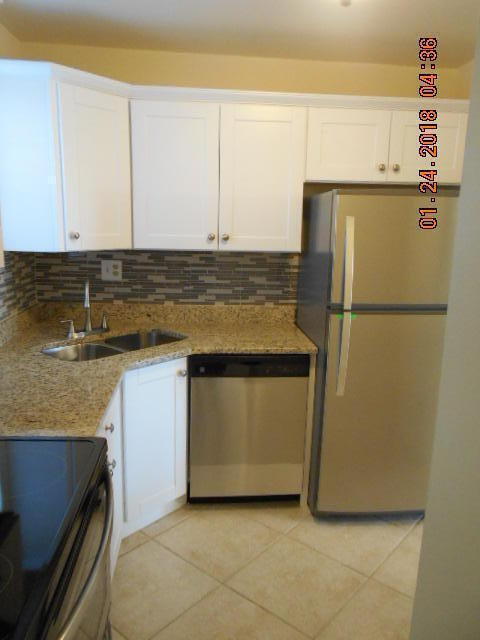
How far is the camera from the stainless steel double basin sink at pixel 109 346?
2250 mm

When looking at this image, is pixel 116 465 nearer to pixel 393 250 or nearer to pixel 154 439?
pixel 154 439

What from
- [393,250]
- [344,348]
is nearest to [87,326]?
[344,348]

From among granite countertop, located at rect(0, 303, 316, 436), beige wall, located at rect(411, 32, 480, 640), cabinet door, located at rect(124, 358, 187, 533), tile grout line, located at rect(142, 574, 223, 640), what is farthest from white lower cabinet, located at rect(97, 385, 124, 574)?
beige wall, located at rect(411, 32, 480, 640)

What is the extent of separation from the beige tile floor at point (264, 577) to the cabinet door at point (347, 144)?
1.78 meters

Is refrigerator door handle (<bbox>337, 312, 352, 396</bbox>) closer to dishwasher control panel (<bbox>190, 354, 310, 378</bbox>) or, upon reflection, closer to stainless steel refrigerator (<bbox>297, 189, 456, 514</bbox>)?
stainless steel refrigerator (<bbox>297, 189, 456, 514</bbox>)

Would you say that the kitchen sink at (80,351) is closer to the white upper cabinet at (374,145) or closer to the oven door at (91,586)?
the oven door at (91,586)

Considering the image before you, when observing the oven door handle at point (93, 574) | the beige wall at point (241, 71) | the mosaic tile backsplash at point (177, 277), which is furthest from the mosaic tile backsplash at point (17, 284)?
the oven door handle at point (93, 574)

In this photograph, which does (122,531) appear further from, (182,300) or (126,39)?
(126,39)

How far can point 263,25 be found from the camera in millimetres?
2119

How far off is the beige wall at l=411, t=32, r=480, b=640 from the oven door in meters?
0.71

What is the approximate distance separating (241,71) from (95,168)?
→ 1.02m

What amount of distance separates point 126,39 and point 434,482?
7.98 ft

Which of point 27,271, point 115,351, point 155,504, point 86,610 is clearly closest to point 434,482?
point 86,610

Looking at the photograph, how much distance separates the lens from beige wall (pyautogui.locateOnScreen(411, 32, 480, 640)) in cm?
85
